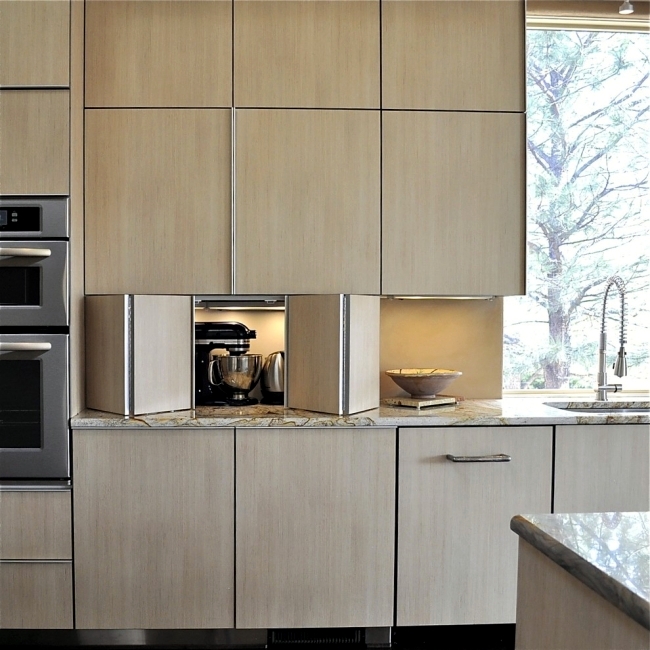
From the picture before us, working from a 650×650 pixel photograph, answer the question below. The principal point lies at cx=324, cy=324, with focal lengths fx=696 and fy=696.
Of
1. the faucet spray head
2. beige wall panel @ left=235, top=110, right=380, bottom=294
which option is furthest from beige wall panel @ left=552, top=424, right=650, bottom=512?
beige wall panel @ left=235, top=110, right=380, bottom=294

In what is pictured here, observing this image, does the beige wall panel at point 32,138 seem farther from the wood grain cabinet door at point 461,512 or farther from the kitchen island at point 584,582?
the kitchen island at point 584,582

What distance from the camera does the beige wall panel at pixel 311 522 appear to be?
7.83ft

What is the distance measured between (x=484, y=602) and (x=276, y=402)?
1064 mm

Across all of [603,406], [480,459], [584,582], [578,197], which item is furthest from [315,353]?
[584,582]

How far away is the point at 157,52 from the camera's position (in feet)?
8.44

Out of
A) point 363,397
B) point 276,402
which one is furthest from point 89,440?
point 363,397

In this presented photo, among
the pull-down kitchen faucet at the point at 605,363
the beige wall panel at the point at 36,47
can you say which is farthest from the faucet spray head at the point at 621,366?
the beige wall panel at the point at 36,47

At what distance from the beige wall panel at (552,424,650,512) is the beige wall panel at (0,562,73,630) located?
5.66ft

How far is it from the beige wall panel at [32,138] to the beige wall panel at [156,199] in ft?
0.70

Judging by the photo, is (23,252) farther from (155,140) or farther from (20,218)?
(155,140)

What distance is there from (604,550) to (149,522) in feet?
5.71

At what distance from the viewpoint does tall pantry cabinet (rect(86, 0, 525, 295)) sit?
8.45 ft

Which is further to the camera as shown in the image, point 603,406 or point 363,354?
point 603,406

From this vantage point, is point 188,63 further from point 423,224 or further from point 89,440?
point 89,440
